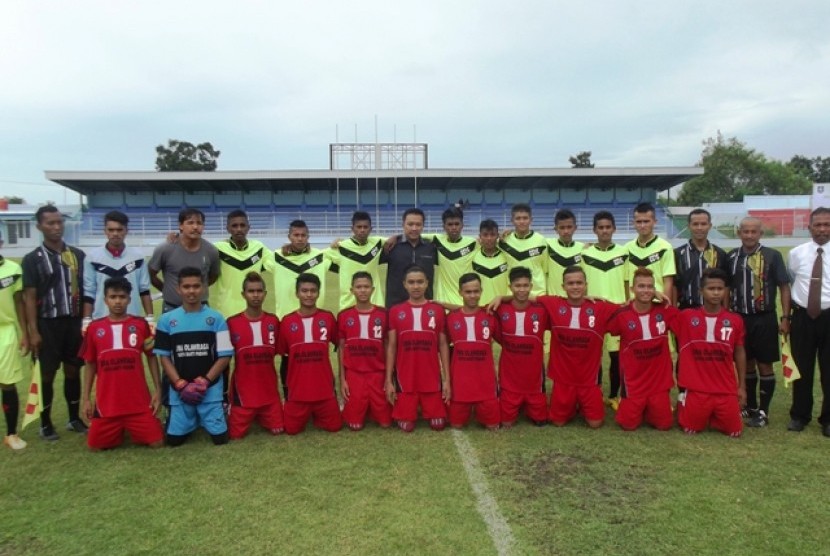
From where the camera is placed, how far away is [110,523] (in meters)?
3.30

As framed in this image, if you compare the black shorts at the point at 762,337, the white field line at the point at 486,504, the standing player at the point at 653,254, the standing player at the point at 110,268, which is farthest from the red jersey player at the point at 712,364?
the standing player at the point at 110,268

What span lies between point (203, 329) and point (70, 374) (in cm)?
142

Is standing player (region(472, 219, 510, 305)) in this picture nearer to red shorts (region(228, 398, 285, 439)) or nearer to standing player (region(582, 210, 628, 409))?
standing player (region(582, 210, 628, 409))

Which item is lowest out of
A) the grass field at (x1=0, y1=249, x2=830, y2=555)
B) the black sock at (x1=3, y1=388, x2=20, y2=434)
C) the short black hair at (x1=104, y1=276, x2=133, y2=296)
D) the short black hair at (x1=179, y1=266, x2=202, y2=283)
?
the grass field at (x1=0, y1=249, x2=830, y2=555)

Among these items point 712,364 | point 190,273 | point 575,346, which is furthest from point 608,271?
point 190,273

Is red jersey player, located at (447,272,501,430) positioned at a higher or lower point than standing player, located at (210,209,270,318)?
lower

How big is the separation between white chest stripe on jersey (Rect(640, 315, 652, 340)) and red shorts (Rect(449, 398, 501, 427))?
1422 millimetres

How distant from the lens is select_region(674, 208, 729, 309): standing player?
5207 mm

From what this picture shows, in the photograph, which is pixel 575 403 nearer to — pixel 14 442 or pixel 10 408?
pixel 14 442

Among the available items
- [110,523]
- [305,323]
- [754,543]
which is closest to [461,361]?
[305,323]

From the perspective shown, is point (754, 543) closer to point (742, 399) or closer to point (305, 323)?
point (742, 399)

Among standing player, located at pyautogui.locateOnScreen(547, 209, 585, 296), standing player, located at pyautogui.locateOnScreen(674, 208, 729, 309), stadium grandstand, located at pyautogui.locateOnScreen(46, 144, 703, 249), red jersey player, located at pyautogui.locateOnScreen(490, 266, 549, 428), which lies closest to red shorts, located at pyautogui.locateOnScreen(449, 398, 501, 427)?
red jersey player, located at pyautogui.locateOnScreen(490, 266, 549, 428)

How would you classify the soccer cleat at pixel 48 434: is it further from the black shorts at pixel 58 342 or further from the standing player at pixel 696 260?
the standing player at pixel 696 260

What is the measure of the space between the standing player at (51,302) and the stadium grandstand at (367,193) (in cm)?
2856
